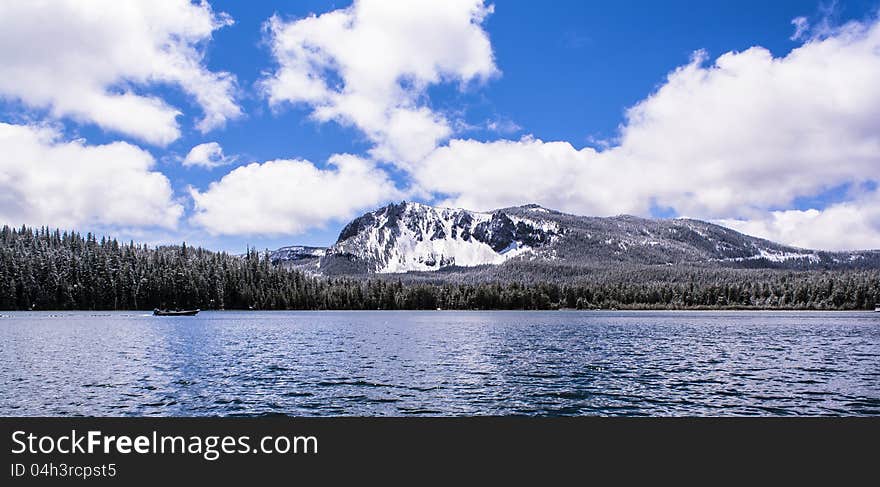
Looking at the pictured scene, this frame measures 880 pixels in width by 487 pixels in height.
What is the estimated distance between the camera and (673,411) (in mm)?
38812

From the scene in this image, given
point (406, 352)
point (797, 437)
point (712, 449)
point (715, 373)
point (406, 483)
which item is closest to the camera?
point (406, 483)

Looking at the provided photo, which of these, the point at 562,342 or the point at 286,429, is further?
the point at 562,342

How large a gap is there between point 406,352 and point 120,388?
37.3 meters

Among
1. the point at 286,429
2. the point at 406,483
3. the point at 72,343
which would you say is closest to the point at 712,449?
the point at 406,483

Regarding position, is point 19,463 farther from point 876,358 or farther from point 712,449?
point 876,358

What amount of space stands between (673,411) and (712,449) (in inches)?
416

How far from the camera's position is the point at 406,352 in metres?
78.6

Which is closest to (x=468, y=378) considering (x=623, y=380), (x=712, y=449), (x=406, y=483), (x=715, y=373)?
(x=623, y=380)

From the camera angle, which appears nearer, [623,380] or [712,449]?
[712,449]

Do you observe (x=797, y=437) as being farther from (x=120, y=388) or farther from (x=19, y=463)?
(x=120, y=388)

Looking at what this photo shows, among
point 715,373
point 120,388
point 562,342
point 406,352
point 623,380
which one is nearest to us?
point 120,388

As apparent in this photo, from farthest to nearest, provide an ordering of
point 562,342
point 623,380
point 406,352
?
1. point 562,342
2. point 406,352
3. point 623,380

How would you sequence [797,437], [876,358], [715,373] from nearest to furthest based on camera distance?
1. [797,437]
2. [715,373]
3. [876,358]

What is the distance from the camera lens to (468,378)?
54.2 meters
